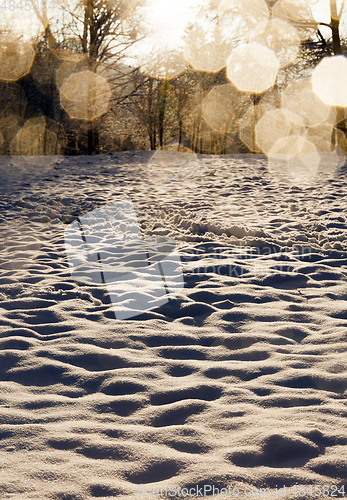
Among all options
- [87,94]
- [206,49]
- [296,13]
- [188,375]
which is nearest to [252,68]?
[206,49]

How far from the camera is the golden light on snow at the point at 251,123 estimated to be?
26.2 meters

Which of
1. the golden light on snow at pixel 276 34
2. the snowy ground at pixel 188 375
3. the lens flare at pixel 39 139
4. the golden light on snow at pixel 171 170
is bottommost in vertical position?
the snowy ground at pixel 188 375

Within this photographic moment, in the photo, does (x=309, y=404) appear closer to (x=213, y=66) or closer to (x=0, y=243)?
(x=0, y=243)

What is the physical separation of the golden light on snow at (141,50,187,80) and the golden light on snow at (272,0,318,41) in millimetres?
6183

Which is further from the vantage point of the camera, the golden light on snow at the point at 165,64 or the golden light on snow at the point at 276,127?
the golden light on snow at the point at 276,127

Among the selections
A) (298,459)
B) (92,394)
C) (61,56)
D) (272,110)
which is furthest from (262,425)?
(272,110)

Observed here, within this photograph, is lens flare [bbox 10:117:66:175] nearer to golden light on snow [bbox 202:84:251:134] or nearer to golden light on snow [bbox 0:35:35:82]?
golden light on snow [bbox 0:35:35:82]

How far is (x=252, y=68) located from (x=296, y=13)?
6.81 meters

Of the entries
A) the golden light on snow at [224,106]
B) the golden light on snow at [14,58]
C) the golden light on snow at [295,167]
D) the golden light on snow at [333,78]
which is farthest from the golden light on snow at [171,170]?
the golden light on snow at [224,106]

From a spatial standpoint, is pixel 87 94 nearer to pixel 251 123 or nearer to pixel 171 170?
pixel 171 170

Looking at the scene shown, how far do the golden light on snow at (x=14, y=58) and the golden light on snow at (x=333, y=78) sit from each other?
1384 centimetres

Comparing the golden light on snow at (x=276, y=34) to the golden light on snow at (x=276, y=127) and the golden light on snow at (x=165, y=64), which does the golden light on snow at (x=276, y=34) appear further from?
the golden light on snow at (x=276, y=127)

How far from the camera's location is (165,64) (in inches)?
832

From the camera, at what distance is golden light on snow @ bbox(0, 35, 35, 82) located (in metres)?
19.0
